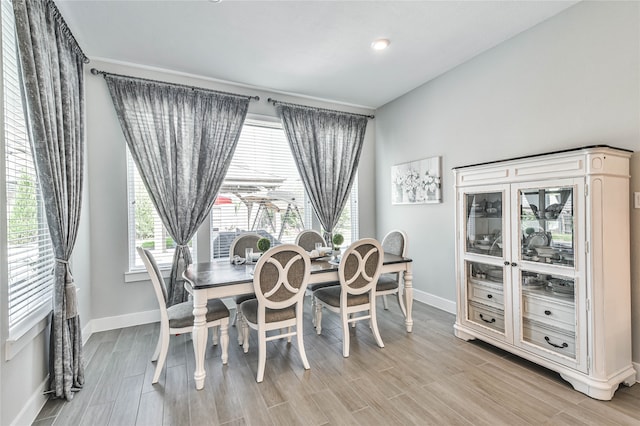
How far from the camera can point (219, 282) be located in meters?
2.33

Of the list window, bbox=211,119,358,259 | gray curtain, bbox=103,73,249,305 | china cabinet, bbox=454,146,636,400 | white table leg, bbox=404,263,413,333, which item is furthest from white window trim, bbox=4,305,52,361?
china cabinet, bbox=454,146,636,400

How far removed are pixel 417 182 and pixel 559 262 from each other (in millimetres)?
2111

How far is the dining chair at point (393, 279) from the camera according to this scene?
3.24 m

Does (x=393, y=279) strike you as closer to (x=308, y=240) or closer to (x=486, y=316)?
(x=486, y=316)

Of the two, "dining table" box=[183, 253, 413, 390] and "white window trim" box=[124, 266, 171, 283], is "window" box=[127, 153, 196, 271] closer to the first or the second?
"white window trim" box=[124, 266, 171, 283]

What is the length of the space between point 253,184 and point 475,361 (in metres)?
3.23

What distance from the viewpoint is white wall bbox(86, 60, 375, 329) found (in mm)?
3299

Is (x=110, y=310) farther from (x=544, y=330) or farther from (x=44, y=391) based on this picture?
(x=544, y=330)

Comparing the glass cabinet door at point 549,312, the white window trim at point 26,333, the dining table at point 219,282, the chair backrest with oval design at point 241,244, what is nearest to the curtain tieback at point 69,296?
the white window trim at point 26,333

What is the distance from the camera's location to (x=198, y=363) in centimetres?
224

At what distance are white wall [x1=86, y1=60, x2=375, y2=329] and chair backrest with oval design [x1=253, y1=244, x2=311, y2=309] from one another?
2.02m

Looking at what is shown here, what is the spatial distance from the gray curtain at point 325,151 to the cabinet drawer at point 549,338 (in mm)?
2658

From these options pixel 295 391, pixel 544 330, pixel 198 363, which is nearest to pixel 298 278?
pixel 295 391

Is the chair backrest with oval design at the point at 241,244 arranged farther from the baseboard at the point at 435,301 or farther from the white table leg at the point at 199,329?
the baseboard at the point at 435,301
